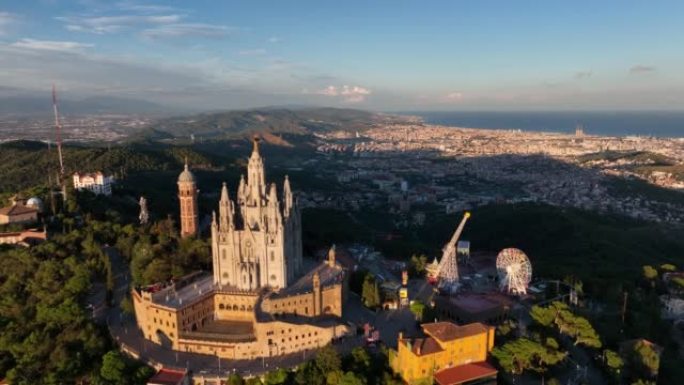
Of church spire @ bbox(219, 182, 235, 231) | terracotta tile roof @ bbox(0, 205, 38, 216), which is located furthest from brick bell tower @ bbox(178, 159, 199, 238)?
terracotta tile roof @ bbox(0, 205, 38, 216)

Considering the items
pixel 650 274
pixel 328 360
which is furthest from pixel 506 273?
pixel 328 360

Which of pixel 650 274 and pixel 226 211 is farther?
pixel 650 274

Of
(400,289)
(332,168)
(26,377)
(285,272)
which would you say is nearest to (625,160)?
(332,168)

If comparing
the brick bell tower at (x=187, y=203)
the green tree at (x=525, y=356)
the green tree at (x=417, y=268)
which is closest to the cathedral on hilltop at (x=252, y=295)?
the green tree at (x=525, y=356)

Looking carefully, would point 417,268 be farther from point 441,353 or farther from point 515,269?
point 441,353

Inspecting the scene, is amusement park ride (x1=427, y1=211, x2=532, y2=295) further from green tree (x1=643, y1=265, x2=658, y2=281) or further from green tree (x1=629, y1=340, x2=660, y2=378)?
green tree (x1=643, y1=265, x2=658, y2=281)

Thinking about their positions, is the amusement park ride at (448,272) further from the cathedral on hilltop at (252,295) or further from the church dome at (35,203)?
the church dome at (35,203)
